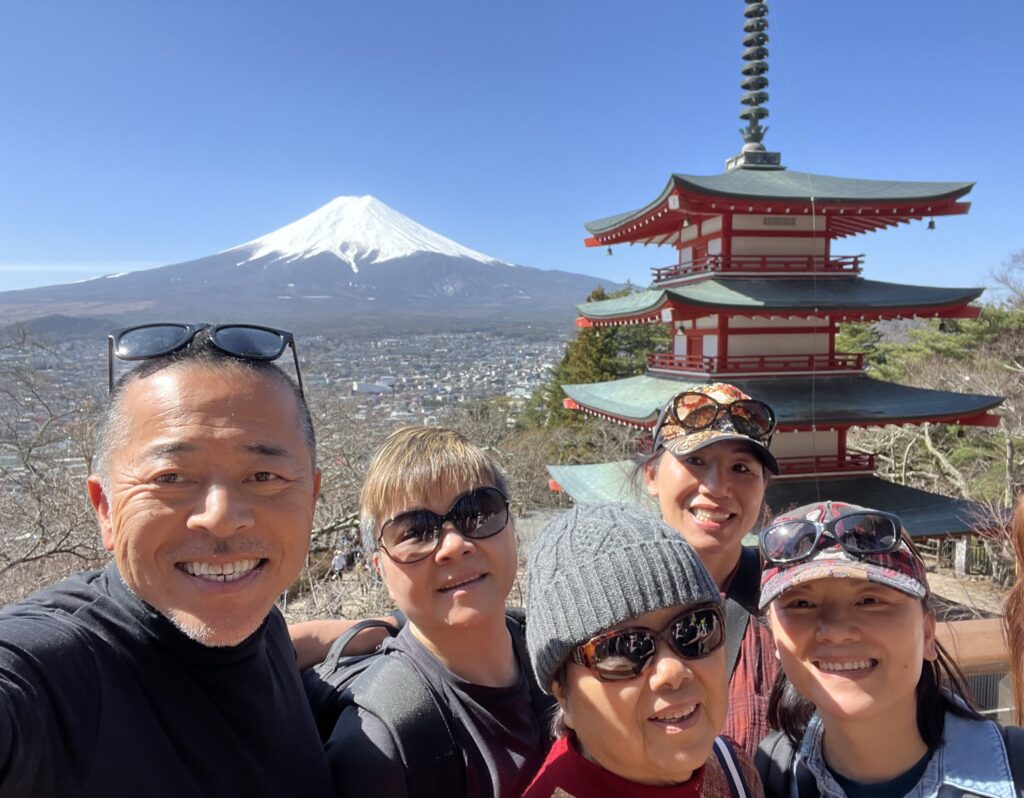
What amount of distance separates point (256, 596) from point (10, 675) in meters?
0.40

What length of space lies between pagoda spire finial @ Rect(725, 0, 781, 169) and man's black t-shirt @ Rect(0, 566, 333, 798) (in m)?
12.3

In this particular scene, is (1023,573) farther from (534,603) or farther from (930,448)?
(930,448)

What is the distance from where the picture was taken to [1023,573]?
70.2 inches

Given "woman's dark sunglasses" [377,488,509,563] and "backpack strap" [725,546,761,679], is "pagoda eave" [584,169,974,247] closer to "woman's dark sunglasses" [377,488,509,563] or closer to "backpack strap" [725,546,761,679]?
"backpack strap" [725,546,761,679]

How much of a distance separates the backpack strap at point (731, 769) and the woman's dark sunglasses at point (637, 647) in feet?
0.98

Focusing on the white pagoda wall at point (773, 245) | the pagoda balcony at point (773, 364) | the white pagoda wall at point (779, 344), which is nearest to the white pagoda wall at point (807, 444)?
the pagoda balcony at point (773, 364)

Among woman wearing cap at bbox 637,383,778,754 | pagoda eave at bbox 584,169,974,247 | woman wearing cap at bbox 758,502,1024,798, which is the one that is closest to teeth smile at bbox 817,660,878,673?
woman wearing cap at bbox 758,502,1024,798

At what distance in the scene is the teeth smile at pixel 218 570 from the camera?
49.2 inches

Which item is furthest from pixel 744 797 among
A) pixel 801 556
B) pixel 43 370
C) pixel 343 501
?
pixel 43 370

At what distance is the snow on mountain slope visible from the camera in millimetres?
103500

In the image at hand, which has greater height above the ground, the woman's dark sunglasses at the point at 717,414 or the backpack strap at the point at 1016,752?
the woman's dark sunglasses at the point at 717,414

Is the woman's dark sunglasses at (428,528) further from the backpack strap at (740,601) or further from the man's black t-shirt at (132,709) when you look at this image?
the backpack strap at (740,601)

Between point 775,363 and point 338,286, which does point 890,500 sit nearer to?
point 775,363

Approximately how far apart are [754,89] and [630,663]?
1353cm
